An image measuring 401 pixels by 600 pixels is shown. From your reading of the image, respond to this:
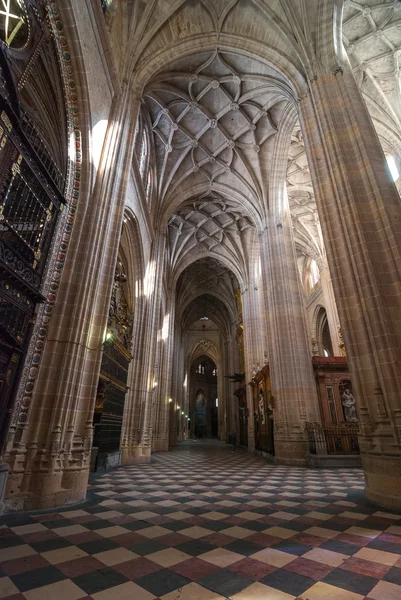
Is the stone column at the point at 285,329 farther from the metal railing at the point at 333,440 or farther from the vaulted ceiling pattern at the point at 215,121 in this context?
the vaulted ceiling pattern at the point at 215,121

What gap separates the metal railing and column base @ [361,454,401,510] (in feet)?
18.6

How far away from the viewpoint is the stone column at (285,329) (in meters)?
11.2

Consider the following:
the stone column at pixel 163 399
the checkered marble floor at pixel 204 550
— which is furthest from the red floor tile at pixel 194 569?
the stone column at pixel 163 399

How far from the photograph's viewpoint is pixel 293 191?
1906 centimetres

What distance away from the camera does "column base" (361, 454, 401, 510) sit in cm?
453

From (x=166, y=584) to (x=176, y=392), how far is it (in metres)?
25.0

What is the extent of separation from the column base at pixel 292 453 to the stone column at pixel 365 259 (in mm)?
5954

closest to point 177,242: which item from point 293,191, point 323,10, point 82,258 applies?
point 293,191

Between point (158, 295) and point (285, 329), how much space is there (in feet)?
21.2

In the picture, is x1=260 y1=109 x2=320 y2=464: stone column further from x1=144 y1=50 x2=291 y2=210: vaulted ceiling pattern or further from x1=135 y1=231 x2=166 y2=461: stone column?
x1=135 y1=231 x2=166 y2=461: stone column

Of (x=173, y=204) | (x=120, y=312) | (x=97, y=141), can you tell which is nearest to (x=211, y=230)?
(x=173, y=204)

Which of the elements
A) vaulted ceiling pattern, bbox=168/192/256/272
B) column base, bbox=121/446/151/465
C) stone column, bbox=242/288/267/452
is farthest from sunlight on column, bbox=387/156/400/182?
column base, bbox=121/446/151/465

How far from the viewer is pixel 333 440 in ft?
34.3

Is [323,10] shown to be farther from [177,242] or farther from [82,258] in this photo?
[177,242]
